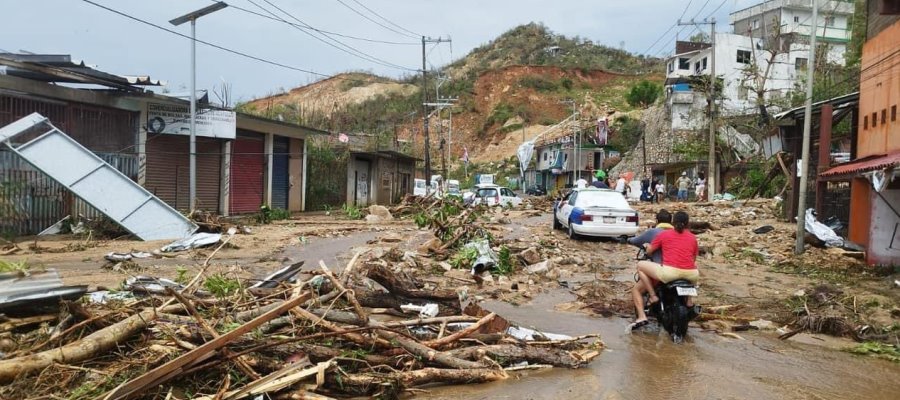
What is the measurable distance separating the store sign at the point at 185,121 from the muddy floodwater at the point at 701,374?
52.9 feet

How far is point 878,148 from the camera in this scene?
1486 centimetres

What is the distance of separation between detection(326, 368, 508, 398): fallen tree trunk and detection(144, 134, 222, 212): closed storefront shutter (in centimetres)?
1737

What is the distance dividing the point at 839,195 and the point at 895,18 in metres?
4.74

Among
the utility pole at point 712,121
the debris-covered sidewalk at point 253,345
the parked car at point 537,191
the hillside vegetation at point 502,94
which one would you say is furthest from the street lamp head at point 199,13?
the hillside vegetation at point 502,94

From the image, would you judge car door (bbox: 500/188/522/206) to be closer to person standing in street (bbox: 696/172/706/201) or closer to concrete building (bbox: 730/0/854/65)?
person standing in street (bbox: 696/172/706/201)

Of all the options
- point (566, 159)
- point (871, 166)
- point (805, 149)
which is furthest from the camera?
point (566, 159)

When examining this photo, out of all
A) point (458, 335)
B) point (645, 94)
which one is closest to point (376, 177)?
point (458, 335)

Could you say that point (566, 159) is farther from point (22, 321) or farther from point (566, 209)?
point (22, 321)

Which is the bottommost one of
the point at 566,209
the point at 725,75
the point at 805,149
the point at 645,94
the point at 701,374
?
the point at 701,374

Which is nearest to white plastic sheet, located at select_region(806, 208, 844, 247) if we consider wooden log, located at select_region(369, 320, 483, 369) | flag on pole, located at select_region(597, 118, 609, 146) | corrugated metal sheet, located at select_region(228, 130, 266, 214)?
wooden log, located at select_region(369, 320, 483, 369)

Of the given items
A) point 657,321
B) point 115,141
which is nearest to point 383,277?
point 657,321

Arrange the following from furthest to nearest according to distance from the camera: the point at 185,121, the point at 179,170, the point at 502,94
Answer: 1. the point at 502,94
2. the point at 179,170
3. the point at 185,121

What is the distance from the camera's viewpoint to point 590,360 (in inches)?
233

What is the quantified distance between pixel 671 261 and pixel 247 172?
21065 millimetres
